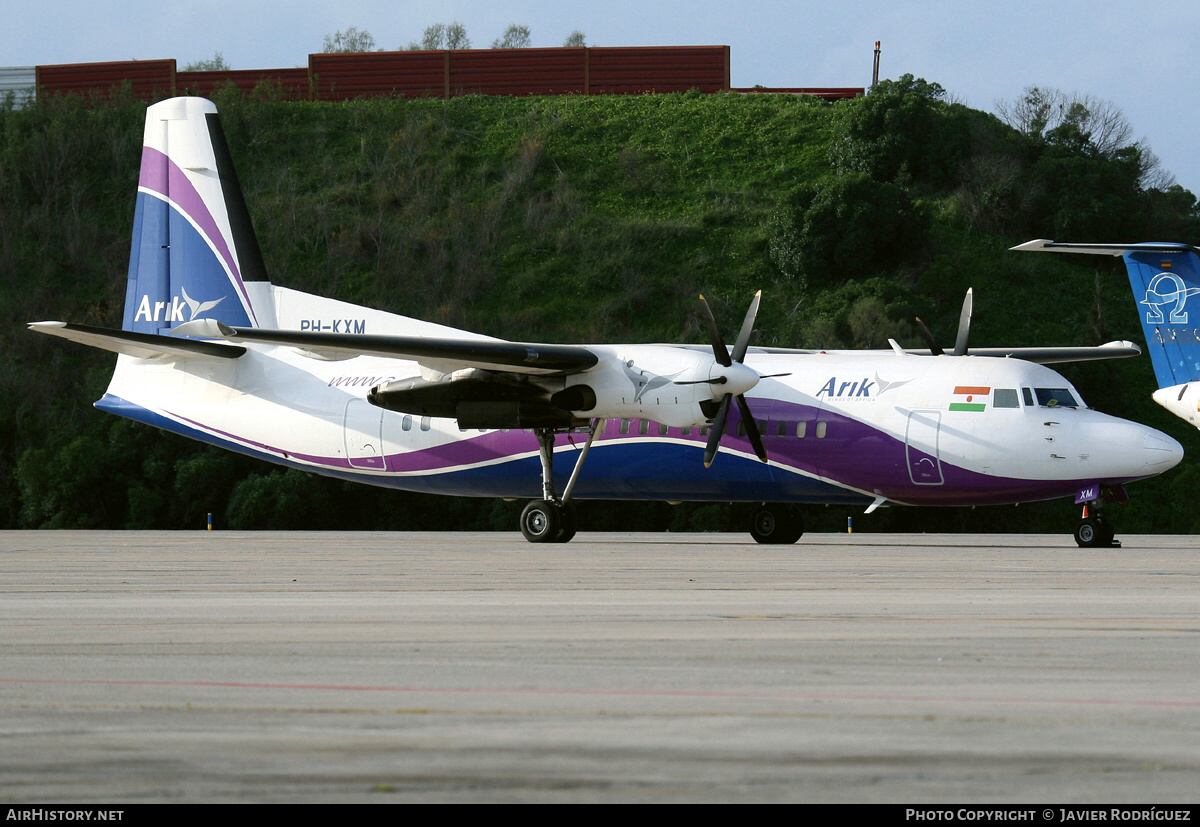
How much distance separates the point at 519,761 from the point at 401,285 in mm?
55566

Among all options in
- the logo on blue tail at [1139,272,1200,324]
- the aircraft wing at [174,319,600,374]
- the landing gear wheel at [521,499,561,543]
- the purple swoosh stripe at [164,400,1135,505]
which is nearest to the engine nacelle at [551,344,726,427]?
the aircraft wing at [174,319,600,374]

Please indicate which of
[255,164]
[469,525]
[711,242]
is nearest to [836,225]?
[711,242]

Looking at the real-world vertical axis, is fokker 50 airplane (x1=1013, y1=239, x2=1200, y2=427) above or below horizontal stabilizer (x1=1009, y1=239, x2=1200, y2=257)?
below

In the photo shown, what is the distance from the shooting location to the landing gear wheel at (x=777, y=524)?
2598cm

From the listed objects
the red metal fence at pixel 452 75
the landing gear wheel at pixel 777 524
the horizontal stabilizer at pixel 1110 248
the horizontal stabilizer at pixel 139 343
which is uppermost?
the red metal fence at pixel 452 75

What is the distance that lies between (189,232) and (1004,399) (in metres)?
17.6

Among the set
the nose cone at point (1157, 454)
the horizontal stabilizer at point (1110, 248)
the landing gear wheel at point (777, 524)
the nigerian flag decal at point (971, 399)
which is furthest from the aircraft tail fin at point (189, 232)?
the nose cone at point (1157, 454)

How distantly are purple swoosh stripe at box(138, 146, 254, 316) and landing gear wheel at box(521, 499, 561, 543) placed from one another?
9.09 m

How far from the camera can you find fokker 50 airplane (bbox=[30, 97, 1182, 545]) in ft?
74.9

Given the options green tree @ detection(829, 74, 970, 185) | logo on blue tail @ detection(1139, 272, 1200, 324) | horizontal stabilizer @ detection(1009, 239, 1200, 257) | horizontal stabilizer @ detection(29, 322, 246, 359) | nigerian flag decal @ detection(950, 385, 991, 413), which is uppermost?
green tree @ detection(829, 74, 970, 185)

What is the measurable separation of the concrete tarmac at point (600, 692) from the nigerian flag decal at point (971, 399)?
9124 mm

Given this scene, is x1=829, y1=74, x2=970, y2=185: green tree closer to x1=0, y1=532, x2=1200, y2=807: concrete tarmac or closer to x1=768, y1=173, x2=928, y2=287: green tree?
x1=768, y1=173, x2=928, y2=287: green tree

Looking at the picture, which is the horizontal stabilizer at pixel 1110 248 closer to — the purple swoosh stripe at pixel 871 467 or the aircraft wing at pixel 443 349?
the purple swoosh stripe at pixel 871 467

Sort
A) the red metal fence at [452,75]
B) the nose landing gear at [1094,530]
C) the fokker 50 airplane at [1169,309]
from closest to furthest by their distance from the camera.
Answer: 1. the nose landing gear at [1094,530]
2. the fokker 50 airplane at [1169,309]
3. the red metal fence at [452,75]
